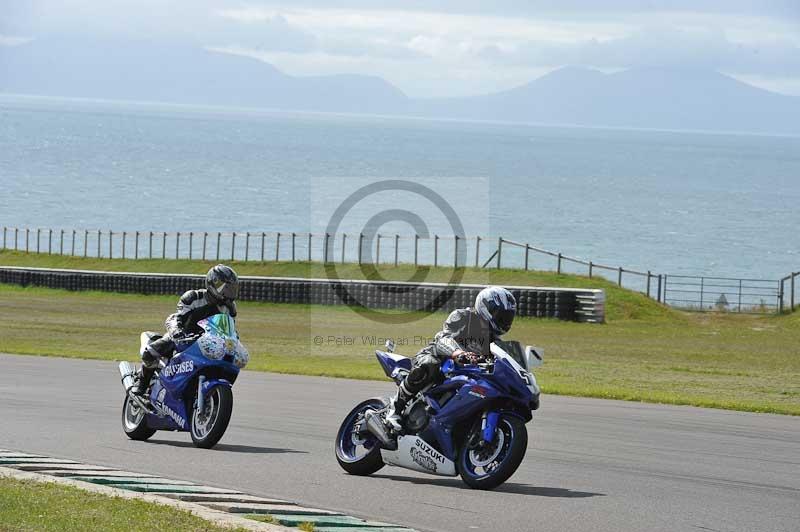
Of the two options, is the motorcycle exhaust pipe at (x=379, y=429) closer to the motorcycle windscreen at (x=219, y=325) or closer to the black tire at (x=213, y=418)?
the black tire at (x=213, y=418)

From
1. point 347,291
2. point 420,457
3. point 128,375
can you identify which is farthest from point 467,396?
point 347,291

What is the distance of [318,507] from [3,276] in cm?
4741

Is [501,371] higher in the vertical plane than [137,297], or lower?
higher

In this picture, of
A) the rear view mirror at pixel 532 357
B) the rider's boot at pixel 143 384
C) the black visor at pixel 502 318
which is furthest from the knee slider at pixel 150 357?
the rear view mirror at pixel 532 357

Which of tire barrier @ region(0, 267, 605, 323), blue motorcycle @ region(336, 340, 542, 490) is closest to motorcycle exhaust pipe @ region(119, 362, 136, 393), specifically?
blue motorcycle @ region(336, 340, 542, 490)

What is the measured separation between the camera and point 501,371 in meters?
10.1

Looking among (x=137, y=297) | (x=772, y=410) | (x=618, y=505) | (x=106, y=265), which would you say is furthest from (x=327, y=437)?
(x=106, y=265)

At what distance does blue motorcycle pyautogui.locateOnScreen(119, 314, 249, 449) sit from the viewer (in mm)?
12688

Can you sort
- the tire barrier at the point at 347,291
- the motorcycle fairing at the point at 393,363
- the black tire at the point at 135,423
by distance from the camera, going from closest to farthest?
the motorcycle fairing at the point at 393,363
the black tire at the point at 135,423
the tire barrier at the point at 347,291

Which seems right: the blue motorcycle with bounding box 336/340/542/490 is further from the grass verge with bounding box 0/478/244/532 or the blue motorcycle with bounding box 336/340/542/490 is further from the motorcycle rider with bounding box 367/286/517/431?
the grass verge with bounding box 0/478/244/532

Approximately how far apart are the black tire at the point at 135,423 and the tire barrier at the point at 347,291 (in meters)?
24.3

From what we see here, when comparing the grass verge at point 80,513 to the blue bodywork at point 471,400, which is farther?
the blue bodywork at point 471,400

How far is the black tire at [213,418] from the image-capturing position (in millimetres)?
12609

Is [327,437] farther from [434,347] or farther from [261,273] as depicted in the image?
[261,273]
